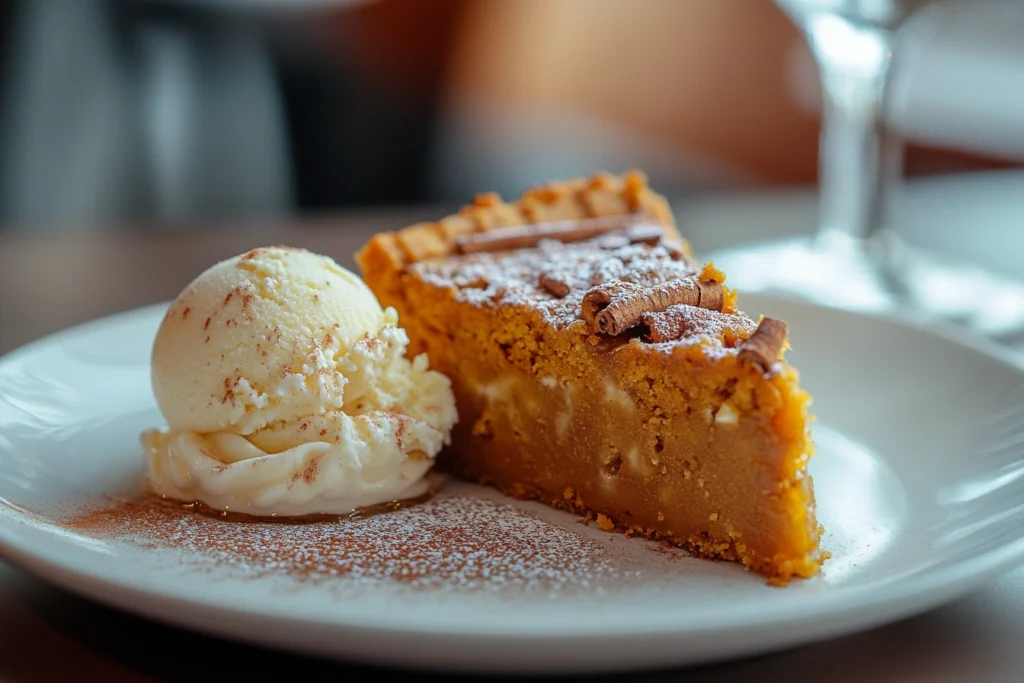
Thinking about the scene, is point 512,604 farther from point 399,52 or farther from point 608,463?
point 399,52

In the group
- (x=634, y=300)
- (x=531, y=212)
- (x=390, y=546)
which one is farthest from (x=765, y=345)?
(x=531, y=212)

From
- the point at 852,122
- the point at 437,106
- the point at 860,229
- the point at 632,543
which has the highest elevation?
the point at 852,122

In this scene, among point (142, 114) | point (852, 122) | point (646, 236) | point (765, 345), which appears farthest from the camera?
point (142, 114)

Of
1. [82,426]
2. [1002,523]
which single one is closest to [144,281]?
[82,426]

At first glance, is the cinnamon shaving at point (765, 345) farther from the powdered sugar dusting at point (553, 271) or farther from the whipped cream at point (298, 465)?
the whipped cream at point (298, 465)

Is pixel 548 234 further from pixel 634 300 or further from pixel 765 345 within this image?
pixel 765 345

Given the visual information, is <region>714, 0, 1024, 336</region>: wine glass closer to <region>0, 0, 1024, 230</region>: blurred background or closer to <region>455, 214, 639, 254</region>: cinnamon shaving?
<region>455, 214, 639, 254</region>: cinnamon shaving

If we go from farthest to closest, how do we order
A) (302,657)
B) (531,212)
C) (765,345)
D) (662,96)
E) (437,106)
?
(437,106), (662,96), (531,212), (765,345), (302,657)
